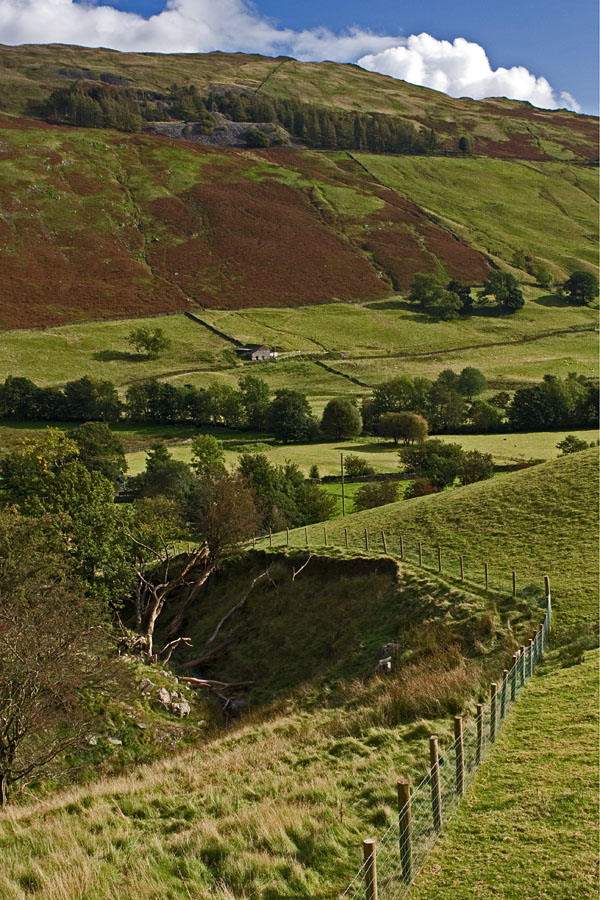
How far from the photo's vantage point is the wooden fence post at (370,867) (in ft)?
24.6

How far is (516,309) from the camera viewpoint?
543 feet

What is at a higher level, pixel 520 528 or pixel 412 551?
pixel 520 528

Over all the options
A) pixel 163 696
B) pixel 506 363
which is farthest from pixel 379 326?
pixel 163 696

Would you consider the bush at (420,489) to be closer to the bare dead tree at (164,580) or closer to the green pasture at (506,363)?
the bare dead tree at (164,580)

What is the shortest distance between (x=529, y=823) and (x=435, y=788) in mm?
1477

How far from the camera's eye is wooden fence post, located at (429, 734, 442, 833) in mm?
10086

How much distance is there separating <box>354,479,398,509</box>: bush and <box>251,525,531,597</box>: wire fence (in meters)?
17.0

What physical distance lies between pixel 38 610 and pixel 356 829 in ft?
48.7

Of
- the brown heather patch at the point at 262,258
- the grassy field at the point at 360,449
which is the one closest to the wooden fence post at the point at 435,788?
the grassy field at the point at 360,449

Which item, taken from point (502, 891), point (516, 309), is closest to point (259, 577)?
point (502, 891)

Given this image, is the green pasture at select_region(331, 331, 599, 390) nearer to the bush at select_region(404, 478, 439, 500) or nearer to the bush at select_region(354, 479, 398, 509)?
the bush at select_region(354, 479, 398, 509)

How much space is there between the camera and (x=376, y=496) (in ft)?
201

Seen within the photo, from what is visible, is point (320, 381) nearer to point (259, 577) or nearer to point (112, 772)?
point (259, 577)

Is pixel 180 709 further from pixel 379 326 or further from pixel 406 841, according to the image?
pixel 379 326
